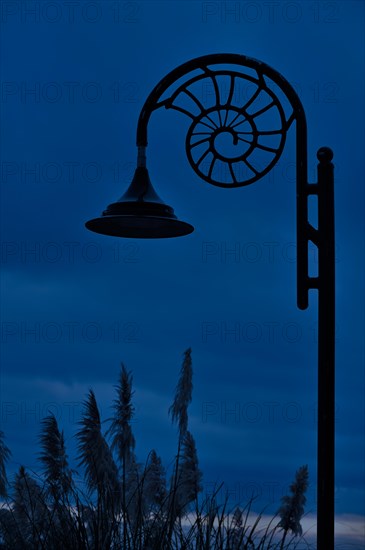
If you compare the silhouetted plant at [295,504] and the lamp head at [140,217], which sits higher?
the lamp head at [140,217]

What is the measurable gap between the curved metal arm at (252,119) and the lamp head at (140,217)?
37 cm

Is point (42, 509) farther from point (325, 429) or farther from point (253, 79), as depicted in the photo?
point (253, 79)

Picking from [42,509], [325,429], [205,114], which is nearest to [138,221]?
[205,114]

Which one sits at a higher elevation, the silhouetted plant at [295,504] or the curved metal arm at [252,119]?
the curved metal arm at [252,119]

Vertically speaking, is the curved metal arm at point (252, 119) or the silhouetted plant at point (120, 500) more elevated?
the curved metal arm at point (252, 119)

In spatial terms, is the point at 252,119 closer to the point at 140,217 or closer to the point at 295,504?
the point at 140,217

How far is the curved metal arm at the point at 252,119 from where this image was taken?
5703 mm

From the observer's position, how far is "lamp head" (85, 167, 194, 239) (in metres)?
6.00

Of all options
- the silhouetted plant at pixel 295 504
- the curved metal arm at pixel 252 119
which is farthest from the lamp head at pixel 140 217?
the silhouetted plant at pixel 295 504

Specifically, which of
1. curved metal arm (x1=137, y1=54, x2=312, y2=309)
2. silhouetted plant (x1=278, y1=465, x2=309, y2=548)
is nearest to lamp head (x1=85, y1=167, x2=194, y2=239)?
curved metal arm (x1=137, y1=54, x2=312, y2=309)

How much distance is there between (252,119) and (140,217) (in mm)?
1279

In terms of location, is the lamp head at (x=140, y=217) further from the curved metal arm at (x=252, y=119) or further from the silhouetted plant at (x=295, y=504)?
the silhouetted plant at (x=295, y=504)

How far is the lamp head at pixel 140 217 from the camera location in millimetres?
5996

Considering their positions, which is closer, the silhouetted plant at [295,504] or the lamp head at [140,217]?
the lamp head at [140,217]
